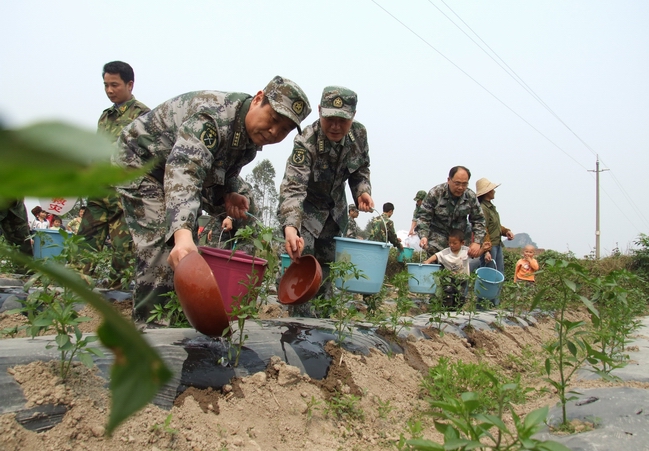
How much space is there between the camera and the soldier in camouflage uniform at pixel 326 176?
341 cm

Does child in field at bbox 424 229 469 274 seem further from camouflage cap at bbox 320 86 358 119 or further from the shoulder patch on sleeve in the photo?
camouflage cap at bbox 320 86 358 119

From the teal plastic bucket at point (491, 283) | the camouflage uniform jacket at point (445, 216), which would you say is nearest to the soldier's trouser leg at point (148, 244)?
the camouflage uniform jacket at point (445, 216)

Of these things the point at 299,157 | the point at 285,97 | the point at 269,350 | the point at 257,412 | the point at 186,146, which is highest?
the point at 285,97

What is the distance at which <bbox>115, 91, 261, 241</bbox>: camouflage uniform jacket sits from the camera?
2281 millimetres

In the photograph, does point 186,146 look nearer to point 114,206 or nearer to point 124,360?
point 114,206

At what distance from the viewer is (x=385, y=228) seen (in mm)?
4039

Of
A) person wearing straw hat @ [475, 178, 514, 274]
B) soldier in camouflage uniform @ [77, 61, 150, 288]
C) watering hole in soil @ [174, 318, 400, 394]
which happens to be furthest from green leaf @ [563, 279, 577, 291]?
person wearing straw hat @ [475, 178, 514, 274]

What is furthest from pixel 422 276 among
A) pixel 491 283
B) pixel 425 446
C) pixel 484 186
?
pixel 425 446

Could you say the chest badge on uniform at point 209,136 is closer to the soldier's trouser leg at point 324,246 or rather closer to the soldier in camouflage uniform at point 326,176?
the soldier in camouflage uniform at point 326,176

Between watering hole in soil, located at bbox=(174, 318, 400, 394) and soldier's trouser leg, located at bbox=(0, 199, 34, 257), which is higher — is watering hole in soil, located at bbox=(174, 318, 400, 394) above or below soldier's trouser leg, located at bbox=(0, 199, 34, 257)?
below

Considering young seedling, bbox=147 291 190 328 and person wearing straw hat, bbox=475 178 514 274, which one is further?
person wearing straw hat, bbox=475 178 514 274

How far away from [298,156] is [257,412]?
1991mm

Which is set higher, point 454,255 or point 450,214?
point 450,214

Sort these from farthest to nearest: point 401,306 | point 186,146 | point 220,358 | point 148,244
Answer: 1. point 401,306
2. point 148,244
3. point 186,146
4. point 220,358
